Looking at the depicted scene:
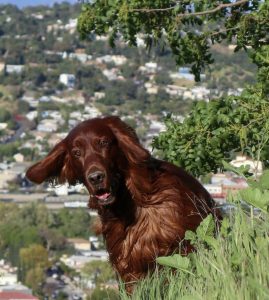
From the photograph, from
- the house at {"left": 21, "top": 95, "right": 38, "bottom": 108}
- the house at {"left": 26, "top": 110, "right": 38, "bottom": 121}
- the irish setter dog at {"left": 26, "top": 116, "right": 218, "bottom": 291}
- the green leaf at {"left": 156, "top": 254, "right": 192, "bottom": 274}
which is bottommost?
the house at {"left": 26, "top": 110, "right": 38, "bottom": 121}

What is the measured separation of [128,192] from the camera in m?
4.83

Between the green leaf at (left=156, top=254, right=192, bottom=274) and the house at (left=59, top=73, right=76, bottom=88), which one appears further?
the house at (left=59, top=73, right=76, bottom=88)

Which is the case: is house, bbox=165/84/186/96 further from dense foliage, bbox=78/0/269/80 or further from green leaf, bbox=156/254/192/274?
green leaf, bbox=156/254/192/274

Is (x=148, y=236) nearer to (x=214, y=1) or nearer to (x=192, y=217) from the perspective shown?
(x=192, y=217)

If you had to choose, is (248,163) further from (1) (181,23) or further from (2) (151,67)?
(2) (151,67)

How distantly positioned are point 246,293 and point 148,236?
4.83 ft

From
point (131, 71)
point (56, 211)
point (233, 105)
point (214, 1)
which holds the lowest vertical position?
point (131, 71)

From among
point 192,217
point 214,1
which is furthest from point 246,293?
point 214,1

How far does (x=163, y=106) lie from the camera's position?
14350 centimetres

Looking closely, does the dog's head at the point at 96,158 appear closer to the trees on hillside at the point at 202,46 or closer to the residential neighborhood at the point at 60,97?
the trees on hillside at the point at 202,46

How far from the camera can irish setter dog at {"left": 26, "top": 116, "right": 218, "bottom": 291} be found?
183 inches

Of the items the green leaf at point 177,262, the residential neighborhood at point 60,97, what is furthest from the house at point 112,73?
the green leaf at point 177,262

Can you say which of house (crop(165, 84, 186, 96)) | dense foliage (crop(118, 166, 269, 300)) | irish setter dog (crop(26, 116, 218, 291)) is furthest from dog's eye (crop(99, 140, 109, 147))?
house (crop(165, 84, 186, 96))

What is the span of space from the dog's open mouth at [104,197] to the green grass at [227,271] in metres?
0.61
